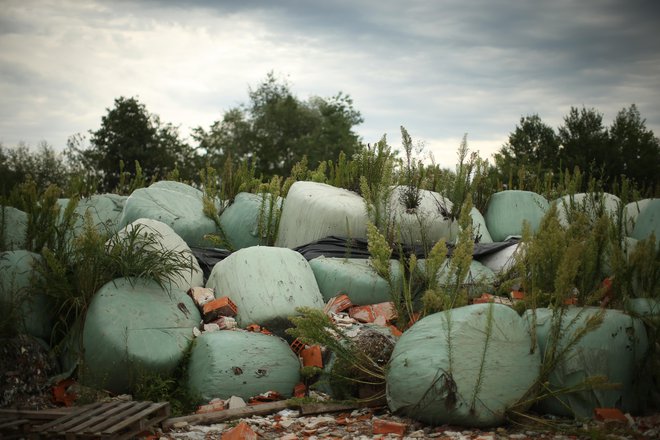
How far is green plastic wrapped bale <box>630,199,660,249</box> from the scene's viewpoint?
6.29m

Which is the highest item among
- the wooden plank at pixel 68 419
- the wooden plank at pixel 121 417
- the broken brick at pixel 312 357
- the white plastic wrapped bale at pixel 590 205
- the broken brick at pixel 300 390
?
the white plastic wrapped bale at pixel 590 205

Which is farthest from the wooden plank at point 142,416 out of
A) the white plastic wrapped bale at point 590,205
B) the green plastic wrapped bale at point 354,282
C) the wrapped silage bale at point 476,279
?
the white plastic wrapped bale at point 590,205

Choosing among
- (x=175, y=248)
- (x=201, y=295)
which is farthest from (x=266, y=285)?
(x=175, y=248)

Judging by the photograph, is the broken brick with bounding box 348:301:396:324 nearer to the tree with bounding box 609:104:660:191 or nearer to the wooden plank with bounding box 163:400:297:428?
the wooden plank with bounding box 163:400:297:428

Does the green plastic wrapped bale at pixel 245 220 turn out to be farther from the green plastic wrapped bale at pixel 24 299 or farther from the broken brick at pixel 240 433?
the broken brick at pixel 240 433

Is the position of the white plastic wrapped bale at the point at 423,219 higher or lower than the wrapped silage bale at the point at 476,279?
higher

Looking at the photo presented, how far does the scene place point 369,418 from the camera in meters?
4.21

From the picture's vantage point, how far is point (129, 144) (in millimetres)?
25938

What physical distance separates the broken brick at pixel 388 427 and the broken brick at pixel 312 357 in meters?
0.95

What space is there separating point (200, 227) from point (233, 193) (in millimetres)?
Result: 812

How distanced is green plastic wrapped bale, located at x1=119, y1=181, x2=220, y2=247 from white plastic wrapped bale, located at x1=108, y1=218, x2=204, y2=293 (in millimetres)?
661

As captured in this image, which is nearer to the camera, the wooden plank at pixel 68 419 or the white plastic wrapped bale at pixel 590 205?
the wooden plank at pixel 68 419

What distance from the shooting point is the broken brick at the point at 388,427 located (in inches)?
153

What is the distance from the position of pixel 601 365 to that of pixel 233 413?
7.08 ft
